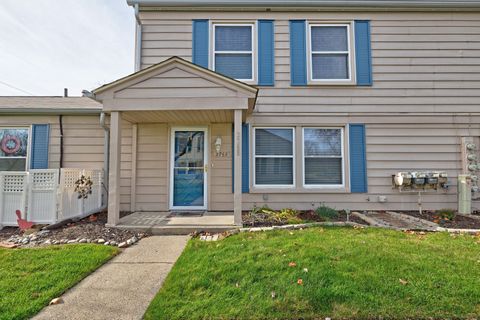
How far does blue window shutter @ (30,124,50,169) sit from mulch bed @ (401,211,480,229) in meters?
9.48

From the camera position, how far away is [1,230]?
495cm

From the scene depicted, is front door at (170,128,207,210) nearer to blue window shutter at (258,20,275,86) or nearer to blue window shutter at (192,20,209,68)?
blue window shutter at (192,20,209,68)

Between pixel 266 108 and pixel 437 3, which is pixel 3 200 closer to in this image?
pixel 266 108

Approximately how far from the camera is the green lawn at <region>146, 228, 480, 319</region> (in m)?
2.30

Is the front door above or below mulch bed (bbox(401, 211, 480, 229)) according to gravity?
above

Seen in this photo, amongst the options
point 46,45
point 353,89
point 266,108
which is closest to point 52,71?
point 46,45

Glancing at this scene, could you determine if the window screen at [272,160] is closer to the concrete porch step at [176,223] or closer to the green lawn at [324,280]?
the concrete porch step at [176,223]

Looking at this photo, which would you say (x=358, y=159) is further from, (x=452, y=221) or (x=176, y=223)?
(x=176, y=223)

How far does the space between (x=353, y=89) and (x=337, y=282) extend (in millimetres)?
5393

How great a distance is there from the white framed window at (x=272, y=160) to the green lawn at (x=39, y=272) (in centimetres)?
379

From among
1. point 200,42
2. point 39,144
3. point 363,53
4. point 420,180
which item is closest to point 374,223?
point 420,180

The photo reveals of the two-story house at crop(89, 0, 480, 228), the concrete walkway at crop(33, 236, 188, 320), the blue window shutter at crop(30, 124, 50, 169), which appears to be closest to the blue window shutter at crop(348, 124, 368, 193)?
the two-story house at crop(89, 0, 480, 228)

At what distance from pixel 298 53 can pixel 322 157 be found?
2.83 meters

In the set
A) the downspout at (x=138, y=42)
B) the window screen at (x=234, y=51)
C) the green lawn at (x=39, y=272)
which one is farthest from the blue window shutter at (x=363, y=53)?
the green lawn at (x=39, y=272)
